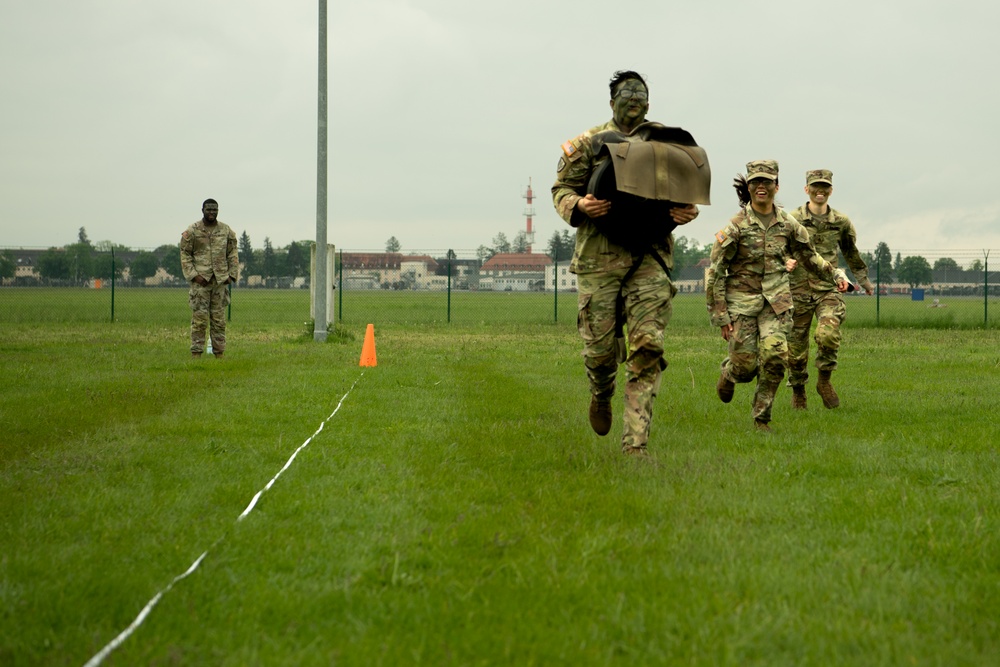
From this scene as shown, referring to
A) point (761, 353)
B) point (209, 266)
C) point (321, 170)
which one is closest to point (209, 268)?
point (209, 266)

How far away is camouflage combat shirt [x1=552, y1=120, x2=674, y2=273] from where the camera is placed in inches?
286

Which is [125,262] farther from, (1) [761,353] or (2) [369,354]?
(1) [761,353]

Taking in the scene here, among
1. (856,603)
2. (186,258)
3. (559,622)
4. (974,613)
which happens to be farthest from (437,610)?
(186,258)

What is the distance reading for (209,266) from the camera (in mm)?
15664

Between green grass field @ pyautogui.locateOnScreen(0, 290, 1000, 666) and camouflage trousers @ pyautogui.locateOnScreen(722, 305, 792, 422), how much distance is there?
12.0 inches

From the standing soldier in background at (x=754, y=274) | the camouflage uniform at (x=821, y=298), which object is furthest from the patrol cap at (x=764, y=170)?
the camouflage uniform at (x=821, y=298)

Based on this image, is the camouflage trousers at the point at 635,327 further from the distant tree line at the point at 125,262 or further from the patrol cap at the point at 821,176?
the distant tree line at the point at 125,262

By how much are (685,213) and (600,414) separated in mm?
1660

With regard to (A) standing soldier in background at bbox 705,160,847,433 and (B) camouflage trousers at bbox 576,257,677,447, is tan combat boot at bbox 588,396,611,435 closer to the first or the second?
(B) camouflage trousers at bbox 576,257,677,447

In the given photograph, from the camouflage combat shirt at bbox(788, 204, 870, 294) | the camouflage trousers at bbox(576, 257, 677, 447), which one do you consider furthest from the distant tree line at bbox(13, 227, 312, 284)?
the camouflage trousers at bbox(576, 257, 677, 447)

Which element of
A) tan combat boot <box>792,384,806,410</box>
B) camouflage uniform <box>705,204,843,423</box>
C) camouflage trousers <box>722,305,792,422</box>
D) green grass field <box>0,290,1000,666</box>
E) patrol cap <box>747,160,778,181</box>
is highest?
patrol cap <box>747,160,778,181</box>

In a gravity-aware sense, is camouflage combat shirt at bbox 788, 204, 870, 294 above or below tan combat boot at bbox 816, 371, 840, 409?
above

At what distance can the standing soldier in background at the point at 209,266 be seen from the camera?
51.3 ft

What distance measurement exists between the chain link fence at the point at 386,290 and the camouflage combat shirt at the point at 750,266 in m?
21.0
